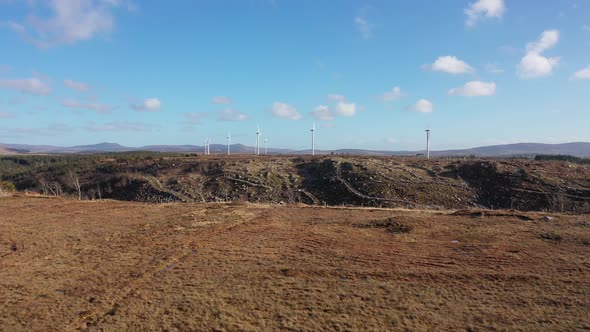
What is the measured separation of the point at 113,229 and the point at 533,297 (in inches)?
640

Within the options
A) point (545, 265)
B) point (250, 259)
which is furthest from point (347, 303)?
point (545, 265)

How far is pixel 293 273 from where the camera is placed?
1188cm

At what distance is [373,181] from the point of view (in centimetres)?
4719

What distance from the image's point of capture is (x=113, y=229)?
57.3 ft

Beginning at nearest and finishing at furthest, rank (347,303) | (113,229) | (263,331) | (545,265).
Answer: (263,331) → (347,303) → (545,265) → (113,229)

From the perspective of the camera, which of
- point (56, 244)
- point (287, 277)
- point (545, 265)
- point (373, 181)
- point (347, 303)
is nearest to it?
point (347, 303)

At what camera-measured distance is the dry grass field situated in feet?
29.5

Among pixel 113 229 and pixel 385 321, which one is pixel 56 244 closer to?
pixel 113 229

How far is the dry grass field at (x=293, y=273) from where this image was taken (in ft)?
29.5

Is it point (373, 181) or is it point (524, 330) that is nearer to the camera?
point (524, 330)

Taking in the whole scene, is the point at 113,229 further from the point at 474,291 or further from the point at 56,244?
the point at 474,291

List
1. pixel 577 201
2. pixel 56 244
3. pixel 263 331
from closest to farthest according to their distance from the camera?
pixel 263 331 → pixel 56 244 → pixel 577 201

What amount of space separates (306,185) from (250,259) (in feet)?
121

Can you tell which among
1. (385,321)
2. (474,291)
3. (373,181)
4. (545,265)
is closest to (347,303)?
(385,321)
